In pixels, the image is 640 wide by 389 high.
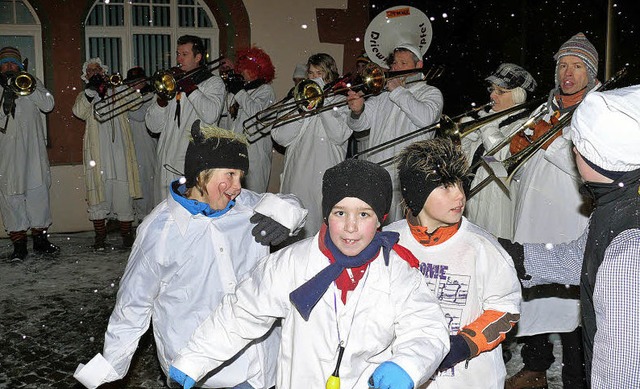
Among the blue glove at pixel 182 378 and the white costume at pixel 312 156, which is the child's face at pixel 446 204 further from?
the white costume at pixel 312 156

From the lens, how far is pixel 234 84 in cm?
848

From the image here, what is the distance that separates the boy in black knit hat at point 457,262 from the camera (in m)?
2.79

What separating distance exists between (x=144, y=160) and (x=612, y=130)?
7379 mm

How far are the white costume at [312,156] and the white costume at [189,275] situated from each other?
9.94 ft

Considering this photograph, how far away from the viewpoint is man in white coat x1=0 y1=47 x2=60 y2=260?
25.3 ft

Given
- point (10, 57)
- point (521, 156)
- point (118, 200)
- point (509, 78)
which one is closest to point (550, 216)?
point (521, 156)

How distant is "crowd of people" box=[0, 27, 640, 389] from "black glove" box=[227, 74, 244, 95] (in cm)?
→ 262

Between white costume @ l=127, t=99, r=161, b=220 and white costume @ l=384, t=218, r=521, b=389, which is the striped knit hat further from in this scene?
white costume @ l=384, t=218, r=521, b=389

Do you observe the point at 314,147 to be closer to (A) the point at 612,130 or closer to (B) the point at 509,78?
(B) the point at 509,78

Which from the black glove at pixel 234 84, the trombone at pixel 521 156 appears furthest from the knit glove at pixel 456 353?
the black glove at pixel 234 84

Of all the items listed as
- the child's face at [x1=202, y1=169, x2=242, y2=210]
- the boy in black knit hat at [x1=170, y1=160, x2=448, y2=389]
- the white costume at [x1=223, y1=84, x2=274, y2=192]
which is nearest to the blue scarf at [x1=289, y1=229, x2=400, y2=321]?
the boy in black knit hat at [x1=170, y1=160, x2=448, y2=389]

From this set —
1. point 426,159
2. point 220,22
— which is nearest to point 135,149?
point 220,22

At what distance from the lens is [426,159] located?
2896 mm

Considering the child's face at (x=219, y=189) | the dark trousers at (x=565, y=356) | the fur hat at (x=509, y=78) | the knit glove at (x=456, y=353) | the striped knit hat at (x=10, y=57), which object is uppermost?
the striped knit hat at (x=10, y=57)
